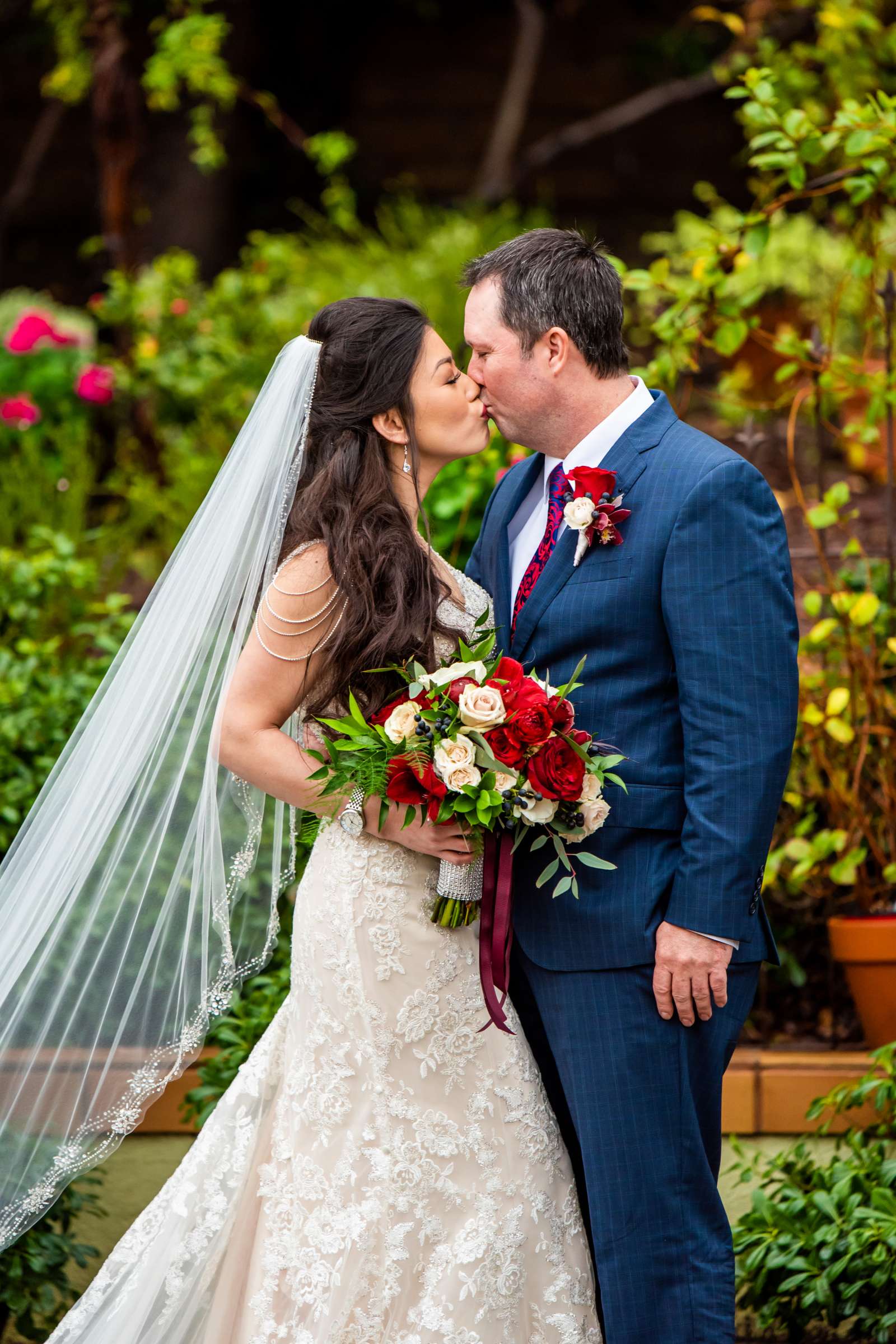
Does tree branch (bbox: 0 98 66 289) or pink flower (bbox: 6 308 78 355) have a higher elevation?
tree branch (bbox: 0 98 66 289)

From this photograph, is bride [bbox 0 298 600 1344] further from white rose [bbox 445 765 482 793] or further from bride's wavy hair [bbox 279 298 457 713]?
white rose [bbox 445 765 482 793]

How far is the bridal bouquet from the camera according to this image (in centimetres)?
218

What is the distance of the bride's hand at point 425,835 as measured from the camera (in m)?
2.37

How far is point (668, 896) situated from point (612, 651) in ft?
1.48

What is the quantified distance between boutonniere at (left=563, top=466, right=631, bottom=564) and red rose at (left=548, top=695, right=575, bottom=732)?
363 mm

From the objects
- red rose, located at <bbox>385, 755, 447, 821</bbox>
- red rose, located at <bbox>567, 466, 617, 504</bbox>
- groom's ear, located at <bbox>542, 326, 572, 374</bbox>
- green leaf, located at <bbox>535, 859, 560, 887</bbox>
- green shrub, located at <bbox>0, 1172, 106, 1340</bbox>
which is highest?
groom's ear, located at <bbox>542, 326, 572, 374</bbox>

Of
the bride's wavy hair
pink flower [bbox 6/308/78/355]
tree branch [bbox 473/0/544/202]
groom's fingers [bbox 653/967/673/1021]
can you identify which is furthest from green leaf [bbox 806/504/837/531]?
tree branch [bbox 473/0/544/202]

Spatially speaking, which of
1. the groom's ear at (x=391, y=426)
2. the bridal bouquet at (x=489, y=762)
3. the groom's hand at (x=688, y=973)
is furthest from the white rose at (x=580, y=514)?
the groom's hand at (x=688, y=973)

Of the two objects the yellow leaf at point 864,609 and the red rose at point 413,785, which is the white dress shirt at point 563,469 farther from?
the yellow leaf at point 864,609

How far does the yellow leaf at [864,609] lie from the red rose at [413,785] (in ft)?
5.97

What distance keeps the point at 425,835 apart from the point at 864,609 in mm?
1741

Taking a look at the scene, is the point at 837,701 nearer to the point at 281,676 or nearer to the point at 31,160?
the point at 281,676

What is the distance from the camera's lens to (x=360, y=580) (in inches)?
96.0

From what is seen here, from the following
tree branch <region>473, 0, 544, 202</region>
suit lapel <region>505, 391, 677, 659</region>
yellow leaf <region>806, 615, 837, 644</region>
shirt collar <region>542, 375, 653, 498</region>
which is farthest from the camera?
tree branch <region>473, 0, 544, 202</region>
